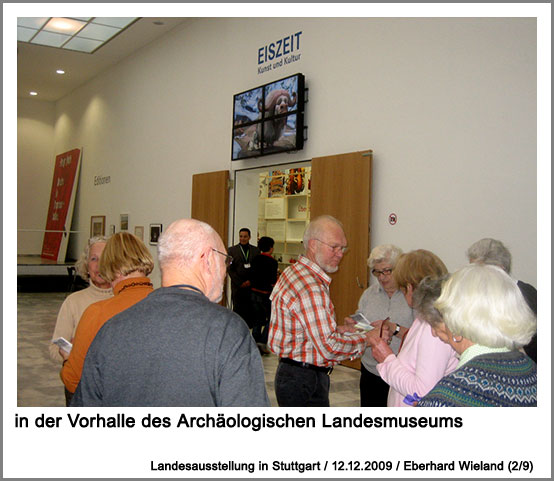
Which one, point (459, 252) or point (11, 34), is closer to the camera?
point (11, 34)

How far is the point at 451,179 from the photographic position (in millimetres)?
5184

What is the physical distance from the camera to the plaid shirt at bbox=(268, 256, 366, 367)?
2.55 meters

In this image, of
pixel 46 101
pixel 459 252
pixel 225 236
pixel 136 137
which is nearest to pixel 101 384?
pixel 459 252

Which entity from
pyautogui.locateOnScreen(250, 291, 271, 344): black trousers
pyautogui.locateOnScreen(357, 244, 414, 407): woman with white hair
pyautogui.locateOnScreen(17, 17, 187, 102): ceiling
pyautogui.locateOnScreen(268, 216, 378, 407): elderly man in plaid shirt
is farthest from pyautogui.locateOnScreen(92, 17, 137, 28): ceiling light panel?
pyautogui.locateOnScreen(268, 216, 378, 407): elderly man in plaid shirt

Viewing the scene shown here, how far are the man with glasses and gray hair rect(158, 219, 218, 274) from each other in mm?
118

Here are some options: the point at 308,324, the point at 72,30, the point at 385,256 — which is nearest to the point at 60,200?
the point at 72,30

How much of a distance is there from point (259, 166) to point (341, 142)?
1897 millimetres

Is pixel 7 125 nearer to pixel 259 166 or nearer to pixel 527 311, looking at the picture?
pixel 527 311

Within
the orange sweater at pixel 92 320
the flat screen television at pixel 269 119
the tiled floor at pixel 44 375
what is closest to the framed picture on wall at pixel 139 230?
the tiled floor at pixel 44 375

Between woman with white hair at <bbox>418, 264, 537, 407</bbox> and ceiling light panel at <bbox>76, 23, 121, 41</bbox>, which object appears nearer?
woman with white hair at <bbox>418, 264, 537, 407</bbox>

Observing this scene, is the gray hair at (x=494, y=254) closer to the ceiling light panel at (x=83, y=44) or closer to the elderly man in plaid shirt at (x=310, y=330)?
the elderly man in plaid shirt at (x=310, y=330)

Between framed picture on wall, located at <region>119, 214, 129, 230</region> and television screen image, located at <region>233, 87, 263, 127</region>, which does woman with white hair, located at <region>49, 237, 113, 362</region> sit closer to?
television screen image, located at <region>233, 87, 263, 127</region>

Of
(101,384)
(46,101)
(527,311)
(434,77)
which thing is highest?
(46,101)

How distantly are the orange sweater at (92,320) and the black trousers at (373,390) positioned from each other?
1.41 m
